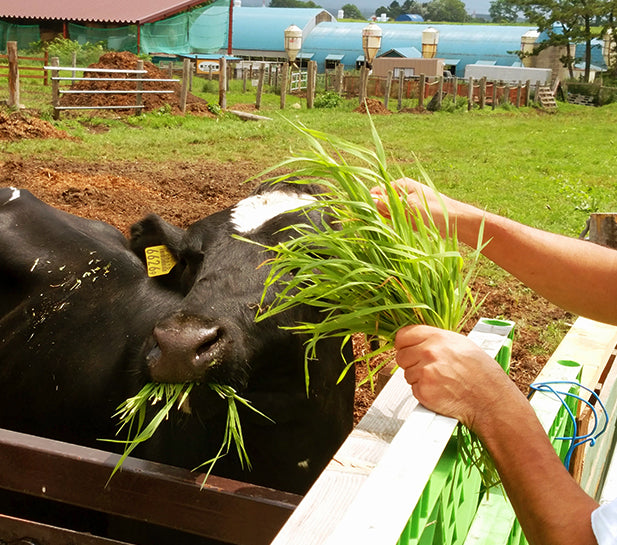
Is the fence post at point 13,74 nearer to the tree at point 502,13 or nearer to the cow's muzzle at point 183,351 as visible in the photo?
the cow's muzzle at point 183,351

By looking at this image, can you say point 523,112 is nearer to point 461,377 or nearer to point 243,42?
point 461,377

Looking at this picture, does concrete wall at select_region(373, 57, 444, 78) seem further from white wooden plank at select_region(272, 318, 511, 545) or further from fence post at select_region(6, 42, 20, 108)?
white wooden plank at select_region(272, 318, 511, 545)

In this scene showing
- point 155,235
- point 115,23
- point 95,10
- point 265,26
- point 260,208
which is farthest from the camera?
point 265,26

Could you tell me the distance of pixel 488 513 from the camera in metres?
2.45

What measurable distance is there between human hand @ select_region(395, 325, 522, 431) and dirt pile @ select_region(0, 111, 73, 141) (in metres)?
13.2

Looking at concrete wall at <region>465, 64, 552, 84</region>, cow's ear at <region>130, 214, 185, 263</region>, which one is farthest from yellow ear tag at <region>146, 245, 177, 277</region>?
concrete wall at <region>465, 64, 552, 84</region>

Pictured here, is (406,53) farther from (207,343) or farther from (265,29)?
(207,343)

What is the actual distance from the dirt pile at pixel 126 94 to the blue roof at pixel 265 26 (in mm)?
40160

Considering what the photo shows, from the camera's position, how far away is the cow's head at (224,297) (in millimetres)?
2438

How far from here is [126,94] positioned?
20016mm

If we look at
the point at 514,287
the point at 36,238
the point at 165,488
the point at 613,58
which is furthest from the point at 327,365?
the point at 613,58

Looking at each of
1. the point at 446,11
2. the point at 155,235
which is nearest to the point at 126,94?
the point at 155,235

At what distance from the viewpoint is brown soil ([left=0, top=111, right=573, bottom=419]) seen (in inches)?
232

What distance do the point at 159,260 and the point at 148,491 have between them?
133 centimetres
